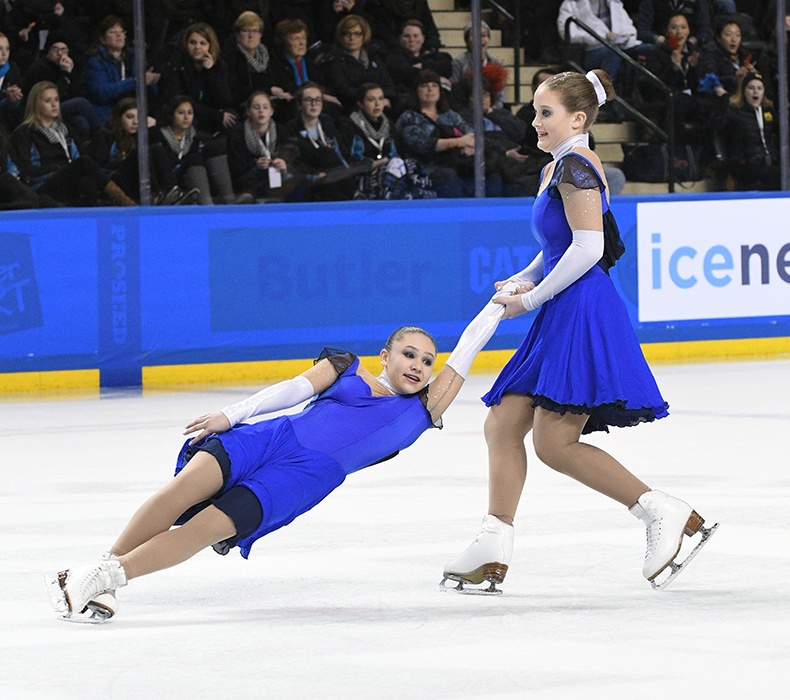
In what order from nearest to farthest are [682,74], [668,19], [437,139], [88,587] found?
[88,587]
[437,139]
[682,74]
[668,19]

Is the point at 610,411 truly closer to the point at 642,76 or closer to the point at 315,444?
the point at 315,444

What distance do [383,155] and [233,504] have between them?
700cm

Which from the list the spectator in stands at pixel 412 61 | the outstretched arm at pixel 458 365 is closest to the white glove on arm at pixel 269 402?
the outstretched arm at pixel 458 365

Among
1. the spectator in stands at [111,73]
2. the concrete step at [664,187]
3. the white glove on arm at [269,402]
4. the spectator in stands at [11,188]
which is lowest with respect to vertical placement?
the white glove on arm at [269,402]

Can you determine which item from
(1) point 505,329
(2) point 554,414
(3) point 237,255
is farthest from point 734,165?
(2) point 554,414

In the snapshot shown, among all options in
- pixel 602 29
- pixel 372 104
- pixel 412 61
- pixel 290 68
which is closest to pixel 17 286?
pixel 290 68

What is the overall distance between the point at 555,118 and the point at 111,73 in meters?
6.27

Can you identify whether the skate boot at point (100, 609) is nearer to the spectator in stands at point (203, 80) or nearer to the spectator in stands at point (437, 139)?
the spectator in stands at point (203, 80)

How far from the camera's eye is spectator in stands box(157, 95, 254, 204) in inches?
395

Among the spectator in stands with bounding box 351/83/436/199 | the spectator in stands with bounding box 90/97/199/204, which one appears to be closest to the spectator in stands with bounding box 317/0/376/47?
the spectator in stands with bounding box 351/83/436/199

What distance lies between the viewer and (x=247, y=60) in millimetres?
10375

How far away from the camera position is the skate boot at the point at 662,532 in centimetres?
414

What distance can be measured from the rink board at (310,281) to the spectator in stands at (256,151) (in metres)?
0.23

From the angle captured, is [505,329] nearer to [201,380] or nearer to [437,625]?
[201,380]
